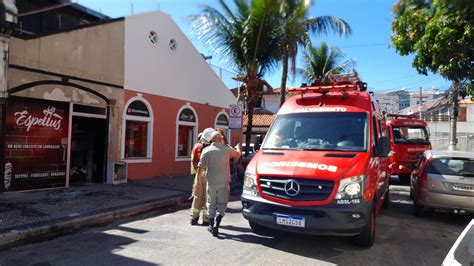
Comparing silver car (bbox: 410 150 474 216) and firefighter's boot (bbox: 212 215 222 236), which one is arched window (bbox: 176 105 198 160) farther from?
silver car (bbox: 410 150 474 216)

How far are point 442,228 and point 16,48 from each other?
1044cm

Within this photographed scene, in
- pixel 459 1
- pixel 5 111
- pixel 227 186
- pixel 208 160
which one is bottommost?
pixel 227 186

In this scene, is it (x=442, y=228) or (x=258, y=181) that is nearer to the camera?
(x=258, y=181)

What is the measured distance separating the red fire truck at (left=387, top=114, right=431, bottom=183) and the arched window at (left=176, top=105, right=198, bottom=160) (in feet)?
24.9

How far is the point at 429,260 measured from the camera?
602cm

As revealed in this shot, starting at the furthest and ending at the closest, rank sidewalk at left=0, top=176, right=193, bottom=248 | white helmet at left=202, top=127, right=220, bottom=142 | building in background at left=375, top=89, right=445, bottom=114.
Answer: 1. building in background at left=375, top=89, right=445, bottom=114
2. white helmet at left=202, top=127, right=220, bottom=142
3. sidewalk at left=0, top=176, right=193, bottom=248

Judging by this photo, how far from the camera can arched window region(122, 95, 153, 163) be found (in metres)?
13.3

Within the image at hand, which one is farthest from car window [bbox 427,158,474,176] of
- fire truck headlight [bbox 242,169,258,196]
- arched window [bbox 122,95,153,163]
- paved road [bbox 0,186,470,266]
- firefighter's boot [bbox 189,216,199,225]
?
arched window [bbox 122,95,153,163]

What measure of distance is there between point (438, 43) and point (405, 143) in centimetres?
623

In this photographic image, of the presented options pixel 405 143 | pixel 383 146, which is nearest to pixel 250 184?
pixel 383 146

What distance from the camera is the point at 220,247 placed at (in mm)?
6316

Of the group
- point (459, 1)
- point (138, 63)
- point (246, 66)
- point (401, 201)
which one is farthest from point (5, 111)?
point (401, 201)

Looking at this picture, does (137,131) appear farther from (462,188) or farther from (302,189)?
(462,188)

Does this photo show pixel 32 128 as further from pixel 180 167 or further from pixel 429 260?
pixel 429 260
